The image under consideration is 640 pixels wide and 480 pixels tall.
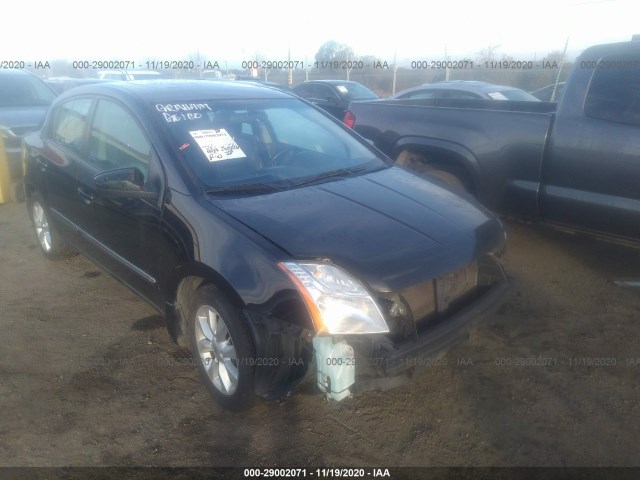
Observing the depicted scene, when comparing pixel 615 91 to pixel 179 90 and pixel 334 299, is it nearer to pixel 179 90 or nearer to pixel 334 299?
pixel 334 299

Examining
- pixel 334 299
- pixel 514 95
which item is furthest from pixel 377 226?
pixel 514 95

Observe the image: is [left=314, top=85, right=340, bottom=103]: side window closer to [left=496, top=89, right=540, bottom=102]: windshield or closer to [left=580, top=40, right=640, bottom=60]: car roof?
[left=496, top=89, right=540, bottom=102]: windshield

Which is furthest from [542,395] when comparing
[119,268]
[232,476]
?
[119,268]

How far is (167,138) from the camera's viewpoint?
10.4ft

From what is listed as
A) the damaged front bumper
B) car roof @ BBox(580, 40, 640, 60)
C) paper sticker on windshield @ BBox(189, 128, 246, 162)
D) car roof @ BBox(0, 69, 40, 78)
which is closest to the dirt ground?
the damaged front bumper

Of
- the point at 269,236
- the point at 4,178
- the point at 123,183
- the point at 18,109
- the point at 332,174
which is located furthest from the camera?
the point at 18,109

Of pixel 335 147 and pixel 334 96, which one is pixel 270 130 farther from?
pixel 334 96

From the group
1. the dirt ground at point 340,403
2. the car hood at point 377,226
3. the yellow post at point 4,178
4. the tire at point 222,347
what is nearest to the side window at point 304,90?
the yellow post at point 4,178

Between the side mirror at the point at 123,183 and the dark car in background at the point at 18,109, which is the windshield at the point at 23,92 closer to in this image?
the dark car in background at the point at 18,109

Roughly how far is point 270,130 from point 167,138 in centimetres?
87

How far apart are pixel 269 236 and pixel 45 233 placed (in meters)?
3.39

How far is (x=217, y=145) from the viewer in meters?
3.29

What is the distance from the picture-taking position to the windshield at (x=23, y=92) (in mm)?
8008

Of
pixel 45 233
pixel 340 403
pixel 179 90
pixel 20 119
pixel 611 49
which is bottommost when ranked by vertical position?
pixel 340 403
